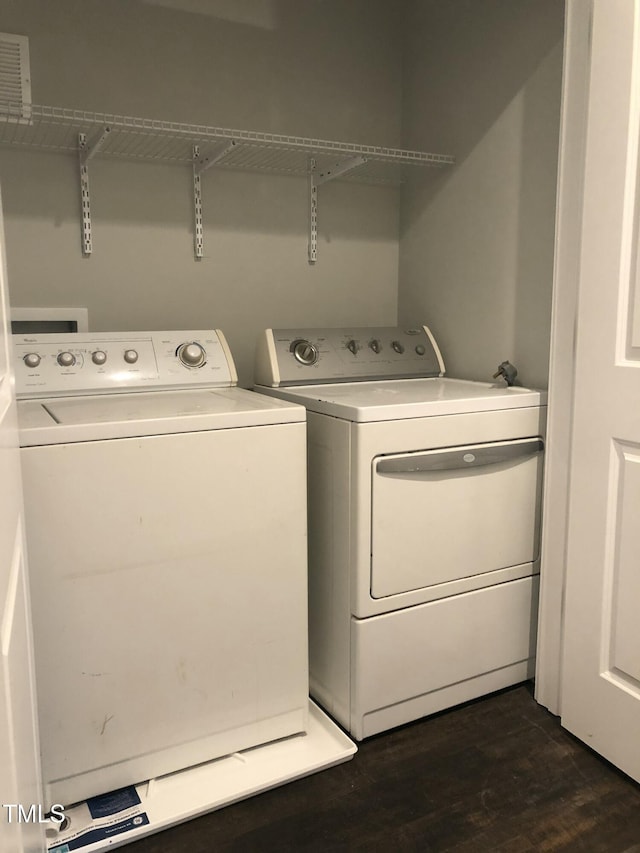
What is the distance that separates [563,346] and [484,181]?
706 mm

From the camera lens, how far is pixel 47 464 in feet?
4.45

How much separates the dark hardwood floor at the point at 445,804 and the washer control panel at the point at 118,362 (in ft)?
3.56

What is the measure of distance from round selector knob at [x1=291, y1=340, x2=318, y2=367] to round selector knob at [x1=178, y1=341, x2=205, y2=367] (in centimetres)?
29

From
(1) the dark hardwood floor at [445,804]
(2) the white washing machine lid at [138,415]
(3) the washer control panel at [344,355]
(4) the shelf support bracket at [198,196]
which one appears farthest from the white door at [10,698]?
(4) the shelf support bracket at [198,196]

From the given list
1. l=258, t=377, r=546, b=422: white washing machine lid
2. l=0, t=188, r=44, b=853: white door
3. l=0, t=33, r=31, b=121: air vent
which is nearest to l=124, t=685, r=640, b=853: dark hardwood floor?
l=0, t=188, r=44, b=853: white door

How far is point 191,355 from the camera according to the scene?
2.00m

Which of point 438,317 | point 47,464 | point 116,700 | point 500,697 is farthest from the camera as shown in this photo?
point 438,317

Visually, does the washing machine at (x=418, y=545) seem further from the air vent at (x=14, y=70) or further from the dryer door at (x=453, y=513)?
the air vent at (x=14, y=70)

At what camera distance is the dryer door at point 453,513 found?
1683mm

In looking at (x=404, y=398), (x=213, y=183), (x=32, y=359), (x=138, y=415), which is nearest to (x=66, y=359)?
(x=32, y=359)

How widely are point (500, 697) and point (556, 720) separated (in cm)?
17

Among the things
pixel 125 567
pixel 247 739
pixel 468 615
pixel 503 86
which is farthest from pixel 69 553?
pixel 503 86

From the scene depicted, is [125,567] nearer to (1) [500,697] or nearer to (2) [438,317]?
(1) [500,697]

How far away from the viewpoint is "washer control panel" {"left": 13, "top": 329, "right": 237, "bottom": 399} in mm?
1814
